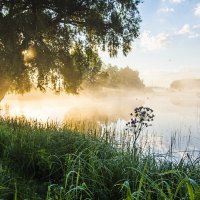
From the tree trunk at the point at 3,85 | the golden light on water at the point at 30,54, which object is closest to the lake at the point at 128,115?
the tree trunk at the point at 3,85

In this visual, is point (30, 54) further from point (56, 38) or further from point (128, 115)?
point (128, 115)

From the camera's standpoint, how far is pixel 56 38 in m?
20.2

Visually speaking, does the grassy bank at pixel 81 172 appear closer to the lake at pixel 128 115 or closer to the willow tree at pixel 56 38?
the lake at pixel 128 115

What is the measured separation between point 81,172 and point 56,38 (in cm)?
1596

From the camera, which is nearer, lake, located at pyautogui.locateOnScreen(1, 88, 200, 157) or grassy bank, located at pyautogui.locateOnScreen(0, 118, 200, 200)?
grassy bank, located at pyautogui.locateOnScreen(0, 118, 200, 200)

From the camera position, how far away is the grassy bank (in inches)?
175

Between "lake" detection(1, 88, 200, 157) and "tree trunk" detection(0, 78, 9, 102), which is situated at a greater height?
"tree trunk" detection(0, 78, 9, 102)

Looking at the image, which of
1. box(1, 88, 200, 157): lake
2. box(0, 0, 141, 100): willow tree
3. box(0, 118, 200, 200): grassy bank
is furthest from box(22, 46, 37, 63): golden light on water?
box(0, 118, 200, 200): grassy bank

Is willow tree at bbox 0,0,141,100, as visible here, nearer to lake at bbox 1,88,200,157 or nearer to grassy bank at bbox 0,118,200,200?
lake at bbox 1,88,200,157

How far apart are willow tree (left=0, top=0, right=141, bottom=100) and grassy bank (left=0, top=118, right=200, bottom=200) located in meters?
10.6

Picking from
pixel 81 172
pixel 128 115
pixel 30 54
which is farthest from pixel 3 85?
pixel 128 115

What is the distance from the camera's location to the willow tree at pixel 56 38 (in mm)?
17625

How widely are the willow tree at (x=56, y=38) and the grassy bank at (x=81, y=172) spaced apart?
418 inches

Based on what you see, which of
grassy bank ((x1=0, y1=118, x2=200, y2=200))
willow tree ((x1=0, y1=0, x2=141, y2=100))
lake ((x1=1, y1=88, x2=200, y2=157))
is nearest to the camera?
grassy bank ((x1=0, y1=118, x2=200, y2=200))
